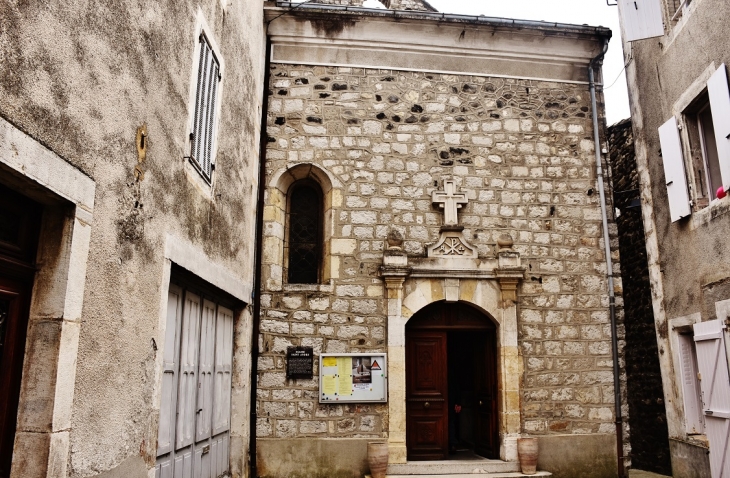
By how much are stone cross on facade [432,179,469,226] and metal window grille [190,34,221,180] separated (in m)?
3.33

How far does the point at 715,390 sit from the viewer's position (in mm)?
5809

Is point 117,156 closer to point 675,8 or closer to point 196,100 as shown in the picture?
point 196,100

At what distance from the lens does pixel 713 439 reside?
5.83 m

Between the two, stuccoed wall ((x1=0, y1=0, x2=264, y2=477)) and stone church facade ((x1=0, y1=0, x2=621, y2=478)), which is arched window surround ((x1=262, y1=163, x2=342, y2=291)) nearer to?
stone church facade ((x1=0, y1=0, x2=621, y2=478))

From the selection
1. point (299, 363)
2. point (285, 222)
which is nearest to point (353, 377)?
point (299, 363)

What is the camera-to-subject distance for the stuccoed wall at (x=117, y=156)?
2.72m

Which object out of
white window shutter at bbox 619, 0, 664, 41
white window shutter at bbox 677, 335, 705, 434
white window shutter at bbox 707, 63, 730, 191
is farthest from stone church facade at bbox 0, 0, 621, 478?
white window shutter at bbox 707, 63, 730, 191

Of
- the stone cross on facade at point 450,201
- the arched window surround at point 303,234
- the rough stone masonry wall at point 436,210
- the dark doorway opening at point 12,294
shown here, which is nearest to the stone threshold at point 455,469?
the rough stone masonry wall at point 436,210

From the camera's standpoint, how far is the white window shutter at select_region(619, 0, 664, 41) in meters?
6.79

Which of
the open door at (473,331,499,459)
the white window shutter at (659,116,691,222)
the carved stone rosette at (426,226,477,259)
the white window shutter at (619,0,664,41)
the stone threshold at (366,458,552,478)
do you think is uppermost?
the white window shutter at (619,0,664,41)

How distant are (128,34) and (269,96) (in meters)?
4.25

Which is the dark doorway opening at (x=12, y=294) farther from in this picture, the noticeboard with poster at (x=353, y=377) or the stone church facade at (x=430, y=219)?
the noticeboard with poster at (x=353, y=377)

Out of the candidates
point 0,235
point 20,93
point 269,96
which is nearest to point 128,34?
point 20,93

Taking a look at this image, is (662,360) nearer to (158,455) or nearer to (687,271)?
(687,271)
